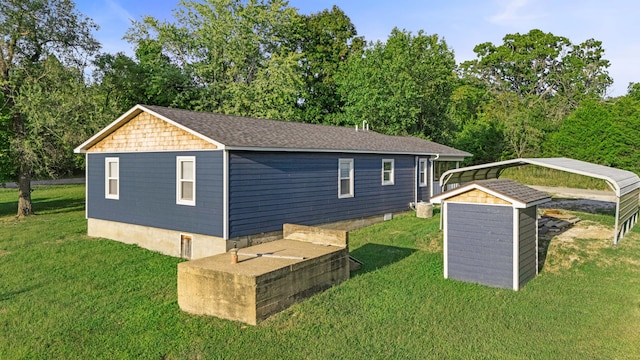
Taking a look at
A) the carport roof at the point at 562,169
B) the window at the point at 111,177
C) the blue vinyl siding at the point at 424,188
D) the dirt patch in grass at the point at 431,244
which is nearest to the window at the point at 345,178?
the carport roof at the point at 562,169

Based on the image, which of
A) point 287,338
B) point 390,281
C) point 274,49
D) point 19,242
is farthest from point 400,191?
point 274,49

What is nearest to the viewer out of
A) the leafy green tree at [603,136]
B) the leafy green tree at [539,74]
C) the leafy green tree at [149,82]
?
the leafy green tree at [149,82]

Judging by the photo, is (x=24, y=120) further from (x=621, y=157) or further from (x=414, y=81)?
(x=621, y=157)

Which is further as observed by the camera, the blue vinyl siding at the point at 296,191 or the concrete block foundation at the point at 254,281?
the blue vinyl siding at the point at 296,191

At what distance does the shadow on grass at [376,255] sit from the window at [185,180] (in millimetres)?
4722

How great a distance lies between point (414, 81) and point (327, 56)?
11199 millimetres

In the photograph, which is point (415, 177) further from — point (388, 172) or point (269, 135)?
point (269, 135)

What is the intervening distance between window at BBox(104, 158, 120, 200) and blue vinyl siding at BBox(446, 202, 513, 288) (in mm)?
10737

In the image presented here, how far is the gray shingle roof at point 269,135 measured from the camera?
11.5 m

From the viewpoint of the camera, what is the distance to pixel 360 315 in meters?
7.05

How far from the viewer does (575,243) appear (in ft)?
37.4

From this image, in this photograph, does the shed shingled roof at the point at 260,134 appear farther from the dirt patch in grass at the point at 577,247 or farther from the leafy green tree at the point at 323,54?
the leafy green tree at the point at 323,54

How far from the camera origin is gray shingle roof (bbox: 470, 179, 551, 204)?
853 cm

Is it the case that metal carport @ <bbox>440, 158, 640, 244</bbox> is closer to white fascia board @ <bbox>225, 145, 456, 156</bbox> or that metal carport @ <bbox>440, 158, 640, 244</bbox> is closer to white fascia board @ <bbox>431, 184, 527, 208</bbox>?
white fascia board @ <bbox>225, 145, 456, 156</bbox>
